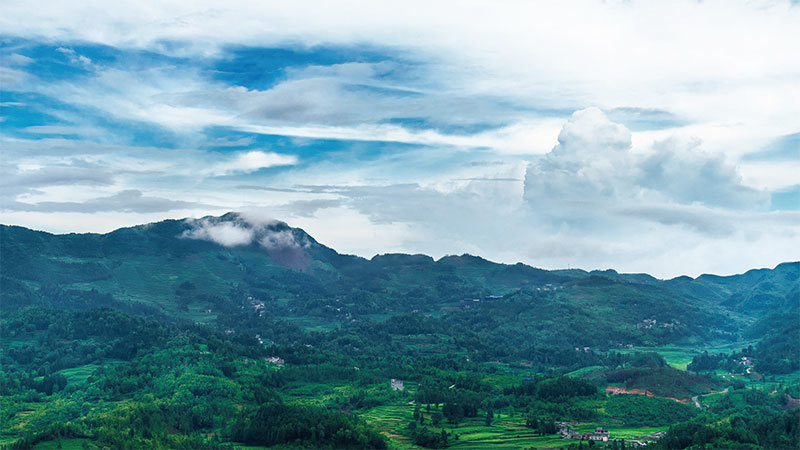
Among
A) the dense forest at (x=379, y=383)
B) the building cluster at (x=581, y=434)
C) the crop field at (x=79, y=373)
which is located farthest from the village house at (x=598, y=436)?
the crop field at (x=79, y=373)

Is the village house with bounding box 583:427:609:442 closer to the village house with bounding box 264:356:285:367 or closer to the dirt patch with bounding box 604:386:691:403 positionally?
the dirt patch with bounding box 604:386:691:403

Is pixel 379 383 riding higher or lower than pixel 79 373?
lower

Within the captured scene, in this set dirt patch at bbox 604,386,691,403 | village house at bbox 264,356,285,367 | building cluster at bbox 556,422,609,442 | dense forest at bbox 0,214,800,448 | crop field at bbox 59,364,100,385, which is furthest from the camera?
village house at bbox 264,356,285,367

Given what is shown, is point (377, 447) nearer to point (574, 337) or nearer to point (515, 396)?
point (515, 396)

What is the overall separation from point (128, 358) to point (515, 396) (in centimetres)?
6262

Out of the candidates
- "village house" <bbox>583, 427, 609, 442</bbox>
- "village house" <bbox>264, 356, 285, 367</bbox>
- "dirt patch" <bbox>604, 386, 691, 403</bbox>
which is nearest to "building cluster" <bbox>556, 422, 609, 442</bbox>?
"village house" <bbox>583, 427, 609, 442</bbox>

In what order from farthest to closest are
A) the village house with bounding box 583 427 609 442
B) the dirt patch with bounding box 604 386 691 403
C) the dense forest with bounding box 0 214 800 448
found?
1. the dirt patch with bounding box 604 386 691 403
2. the village house with bounding box 583 427 609 442
3. the dense forest with bounding box 0 214 800 448

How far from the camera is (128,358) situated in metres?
114

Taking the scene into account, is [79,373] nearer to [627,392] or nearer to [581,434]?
[581,434]

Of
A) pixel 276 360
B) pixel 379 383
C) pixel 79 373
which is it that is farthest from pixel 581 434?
pixel 79 373

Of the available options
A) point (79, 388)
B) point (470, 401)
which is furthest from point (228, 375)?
point (470, 401)

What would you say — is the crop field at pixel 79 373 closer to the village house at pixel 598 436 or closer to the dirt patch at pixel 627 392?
the village house at pixel 598 436

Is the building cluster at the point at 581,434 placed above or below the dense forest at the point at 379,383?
below

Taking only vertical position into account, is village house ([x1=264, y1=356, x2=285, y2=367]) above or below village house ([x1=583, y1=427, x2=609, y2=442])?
above
